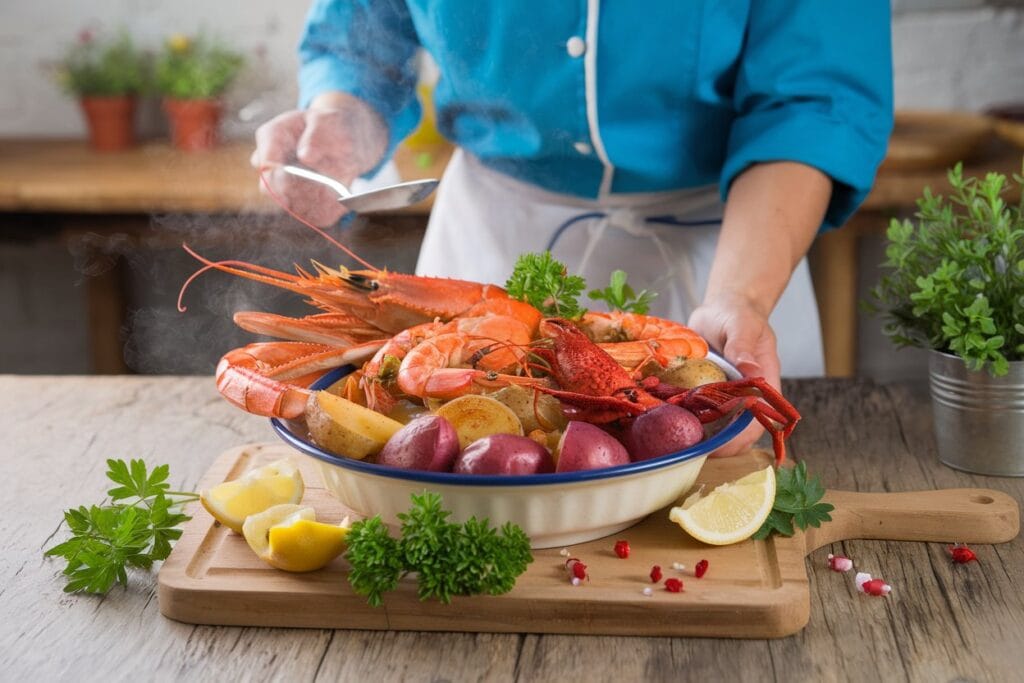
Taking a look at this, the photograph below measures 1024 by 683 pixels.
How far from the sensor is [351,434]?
1037 mm

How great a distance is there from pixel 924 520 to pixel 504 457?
17.6 inches

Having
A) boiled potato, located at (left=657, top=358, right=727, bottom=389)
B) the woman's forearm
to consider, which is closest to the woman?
the woman's forearm

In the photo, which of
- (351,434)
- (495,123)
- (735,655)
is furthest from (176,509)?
(495,123)

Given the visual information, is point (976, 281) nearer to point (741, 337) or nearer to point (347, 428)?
point (741, 337)

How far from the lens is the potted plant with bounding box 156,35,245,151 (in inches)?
126

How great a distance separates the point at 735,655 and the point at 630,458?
21cm

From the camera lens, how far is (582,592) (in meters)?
0.97

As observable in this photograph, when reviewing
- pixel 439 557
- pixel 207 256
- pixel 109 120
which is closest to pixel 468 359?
pixel 439 557

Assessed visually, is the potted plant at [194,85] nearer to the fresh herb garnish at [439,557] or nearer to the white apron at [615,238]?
the white apron at [615,238]

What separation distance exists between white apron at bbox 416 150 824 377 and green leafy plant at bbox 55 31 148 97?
1.69 m

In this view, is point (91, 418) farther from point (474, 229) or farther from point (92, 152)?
point (92, 152)

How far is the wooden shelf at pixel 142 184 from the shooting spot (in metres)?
2.76

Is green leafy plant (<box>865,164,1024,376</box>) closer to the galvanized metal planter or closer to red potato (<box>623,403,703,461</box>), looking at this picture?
the galvanized metal planter

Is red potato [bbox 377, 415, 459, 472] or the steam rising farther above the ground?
the steam rising
